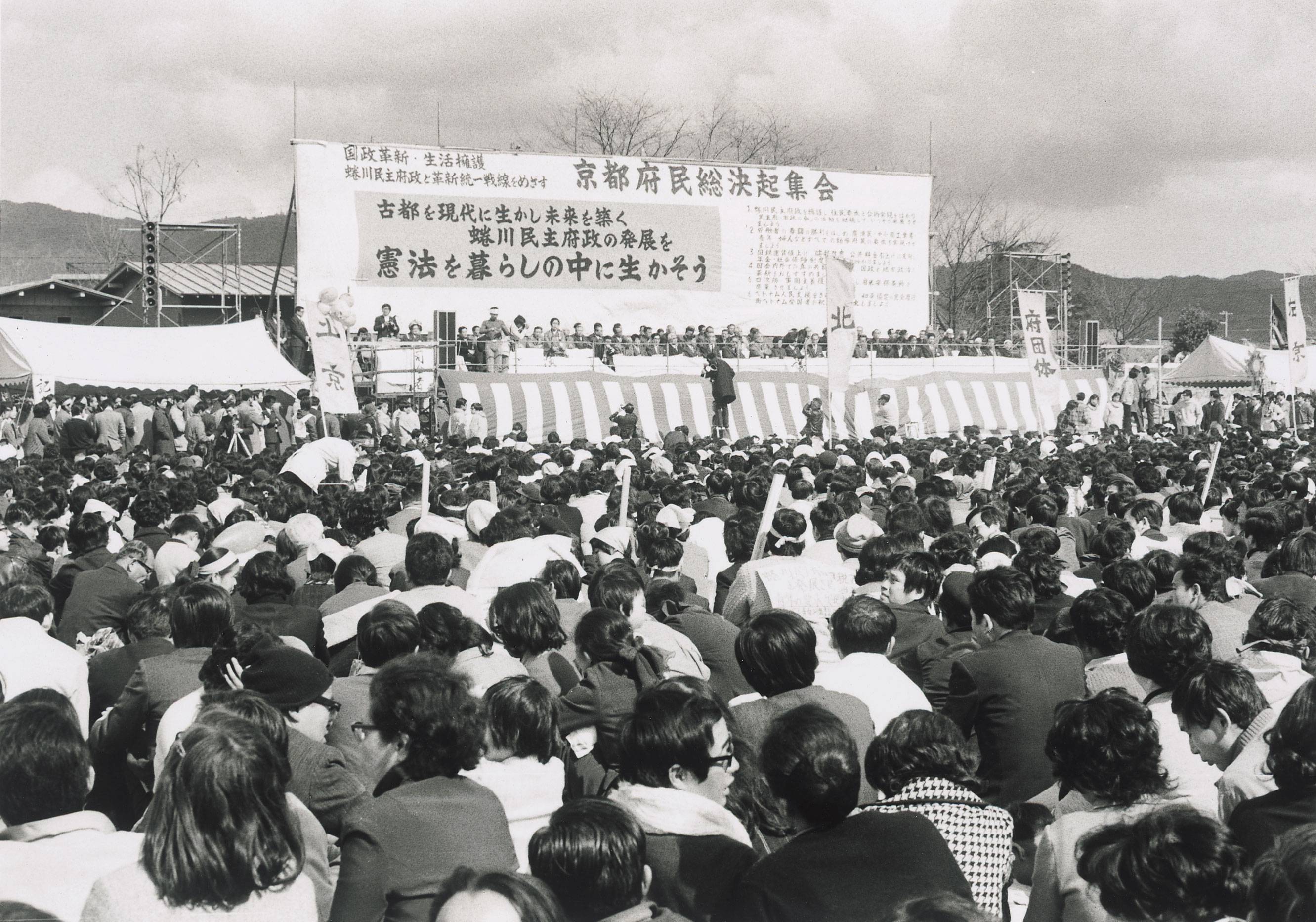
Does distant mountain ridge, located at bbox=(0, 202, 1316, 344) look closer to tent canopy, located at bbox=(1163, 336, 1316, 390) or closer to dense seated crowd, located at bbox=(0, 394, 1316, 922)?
tent canopy, located at bbox=(1163, 336, 1316, 390)

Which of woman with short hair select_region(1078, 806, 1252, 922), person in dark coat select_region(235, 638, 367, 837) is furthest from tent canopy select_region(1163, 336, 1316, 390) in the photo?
woman with short hair select_region(1078, 806, 1252, 922)

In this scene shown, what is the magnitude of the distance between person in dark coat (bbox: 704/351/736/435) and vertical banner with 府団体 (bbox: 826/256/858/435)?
732 cm

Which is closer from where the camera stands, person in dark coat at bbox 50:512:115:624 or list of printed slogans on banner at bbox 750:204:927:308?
person in dark coat at bbox 50:512:115:624

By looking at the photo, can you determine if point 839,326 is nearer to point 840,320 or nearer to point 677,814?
point 840,320

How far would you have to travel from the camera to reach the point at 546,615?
4.32 meters

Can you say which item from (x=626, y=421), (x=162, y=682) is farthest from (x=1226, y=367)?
(x=162, y=682)

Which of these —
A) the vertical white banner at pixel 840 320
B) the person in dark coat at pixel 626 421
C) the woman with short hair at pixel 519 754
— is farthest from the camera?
the person in dark coat at pixel 626 421

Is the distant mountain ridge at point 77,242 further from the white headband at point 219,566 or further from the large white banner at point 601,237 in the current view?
the white headband at point 219,566

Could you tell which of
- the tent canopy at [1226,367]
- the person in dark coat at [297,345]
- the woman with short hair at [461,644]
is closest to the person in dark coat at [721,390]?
the person in dark coat at [297,345]

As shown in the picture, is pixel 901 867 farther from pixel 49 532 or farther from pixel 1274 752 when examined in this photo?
pixel 49 532

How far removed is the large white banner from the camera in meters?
22.9

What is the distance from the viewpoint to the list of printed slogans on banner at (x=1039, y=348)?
1692 cm

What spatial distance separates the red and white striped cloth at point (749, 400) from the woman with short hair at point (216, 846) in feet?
52.3

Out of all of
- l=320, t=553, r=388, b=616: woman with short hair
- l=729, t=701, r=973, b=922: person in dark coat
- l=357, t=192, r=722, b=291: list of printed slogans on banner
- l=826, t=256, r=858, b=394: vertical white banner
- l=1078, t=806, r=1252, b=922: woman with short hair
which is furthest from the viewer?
l=357, t=192, r=722, b=291: list of printed slogans on banner
